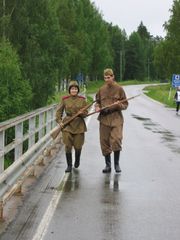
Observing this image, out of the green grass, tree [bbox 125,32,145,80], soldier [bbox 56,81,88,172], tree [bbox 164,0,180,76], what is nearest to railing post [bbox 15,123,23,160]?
soldier [bbox 56,81,88,172]

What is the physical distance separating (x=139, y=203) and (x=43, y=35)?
1204 inches

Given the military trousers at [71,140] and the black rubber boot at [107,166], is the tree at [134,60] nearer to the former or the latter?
the black rubber boot at [107,166]

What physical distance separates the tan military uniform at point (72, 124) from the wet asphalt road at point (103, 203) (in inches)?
24.7

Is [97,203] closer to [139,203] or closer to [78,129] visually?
[139,203]

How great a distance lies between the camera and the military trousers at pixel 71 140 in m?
11.0

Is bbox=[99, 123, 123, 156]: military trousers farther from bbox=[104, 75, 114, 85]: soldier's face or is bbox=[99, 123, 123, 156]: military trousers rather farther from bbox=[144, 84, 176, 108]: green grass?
bbox=[144, 84, 176, 108]: green grass

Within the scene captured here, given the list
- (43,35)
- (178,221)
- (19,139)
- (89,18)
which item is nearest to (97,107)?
(19,139)

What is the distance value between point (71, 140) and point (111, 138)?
0.78 metres

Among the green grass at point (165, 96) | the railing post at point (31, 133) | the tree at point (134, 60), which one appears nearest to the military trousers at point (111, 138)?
the railing post at point (31, 133)

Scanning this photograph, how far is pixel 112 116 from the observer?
1090cm

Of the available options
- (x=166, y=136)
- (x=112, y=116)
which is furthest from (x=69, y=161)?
(x=166, y=136)

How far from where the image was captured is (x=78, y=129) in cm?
1096

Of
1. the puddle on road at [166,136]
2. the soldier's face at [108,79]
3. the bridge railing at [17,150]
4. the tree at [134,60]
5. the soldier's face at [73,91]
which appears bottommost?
the puddle on road at [166,136]

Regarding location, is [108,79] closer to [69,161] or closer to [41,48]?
[69,161]
